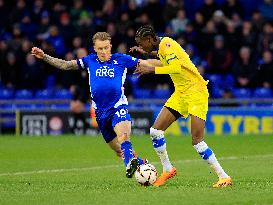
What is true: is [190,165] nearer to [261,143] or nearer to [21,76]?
[261,143]

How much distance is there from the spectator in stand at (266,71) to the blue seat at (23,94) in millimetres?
6330

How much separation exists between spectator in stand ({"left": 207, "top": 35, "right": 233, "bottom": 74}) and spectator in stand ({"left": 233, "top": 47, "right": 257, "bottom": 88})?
40 centimetres

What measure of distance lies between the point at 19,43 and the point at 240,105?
6.81 meters

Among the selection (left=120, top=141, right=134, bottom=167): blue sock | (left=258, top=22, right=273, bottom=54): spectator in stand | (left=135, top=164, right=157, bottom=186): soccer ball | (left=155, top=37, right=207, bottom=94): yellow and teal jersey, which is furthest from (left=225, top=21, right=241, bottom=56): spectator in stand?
(left=135, top=164, right=157, bottom=186): soccer ball

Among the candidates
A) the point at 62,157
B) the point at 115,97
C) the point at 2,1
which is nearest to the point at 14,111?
the point at 2,1

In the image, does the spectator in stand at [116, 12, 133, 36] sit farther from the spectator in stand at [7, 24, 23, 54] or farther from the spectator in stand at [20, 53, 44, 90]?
the spectator in stand at [7, 24, 23, 54]

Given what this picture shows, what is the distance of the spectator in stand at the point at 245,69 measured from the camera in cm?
2270

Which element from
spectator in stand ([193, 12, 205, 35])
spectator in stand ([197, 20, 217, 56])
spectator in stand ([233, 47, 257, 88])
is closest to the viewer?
spectator in stand ([233, 47, 257, 88])

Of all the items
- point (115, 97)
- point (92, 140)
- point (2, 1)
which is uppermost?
point (2, 1)

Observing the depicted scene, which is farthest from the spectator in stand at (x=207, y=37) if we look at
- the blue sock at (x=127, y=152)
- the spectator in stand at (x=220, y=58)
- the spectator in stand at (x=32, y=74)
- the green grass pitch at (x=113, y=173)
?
the blue sock at (x=127, y=152)

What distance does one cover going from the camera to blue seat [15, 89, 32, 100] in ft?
82.4

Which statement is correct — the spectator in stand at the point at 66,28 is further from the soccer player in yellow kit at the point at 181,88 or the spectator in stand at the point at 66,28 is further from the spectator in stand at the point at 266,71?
the soccer player in yellow kit at the point at 181,88

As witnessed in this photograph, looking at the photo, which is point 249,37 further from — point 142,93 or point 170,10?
point 142,93

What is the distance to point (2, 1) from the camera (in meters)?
28.0
